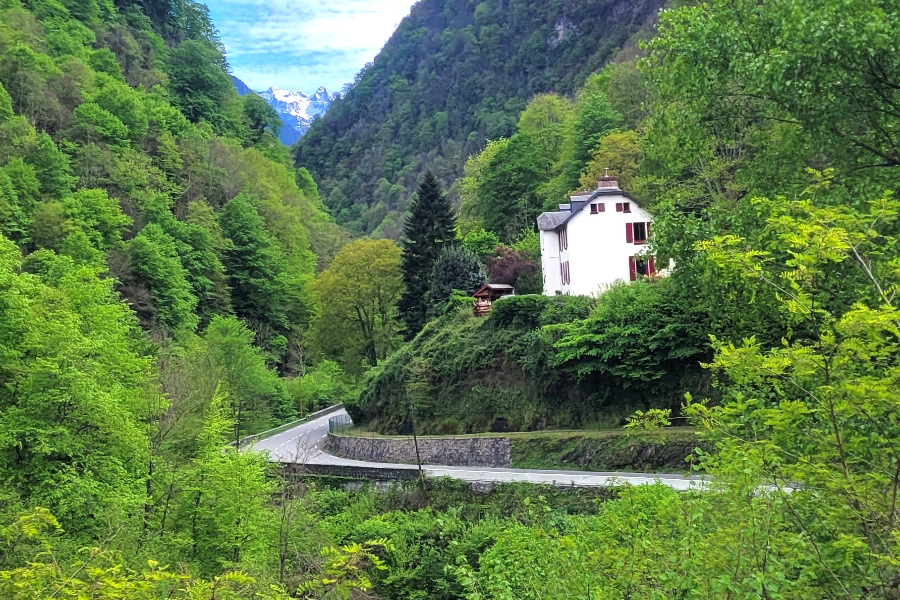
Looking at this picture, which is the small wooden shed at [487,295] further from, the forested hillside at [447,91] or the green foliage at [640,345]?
the forested hillside at [447,91]

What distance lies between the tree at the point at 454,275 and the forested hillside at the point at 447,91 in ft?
178

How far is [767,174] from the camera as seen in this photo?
929 centimetres

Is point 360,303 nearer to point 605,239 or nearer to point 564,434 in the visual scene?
point 605,239

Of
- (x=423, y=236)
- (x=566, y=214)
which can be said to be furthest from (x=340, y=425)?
(x=566, y=214)

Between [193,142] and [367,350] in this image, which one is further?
[193,142]

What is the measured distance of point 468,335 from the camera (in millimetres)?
32562

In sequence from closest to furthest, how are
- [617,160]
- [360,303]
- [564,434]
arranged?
[564,434], [617,160], [360,303]

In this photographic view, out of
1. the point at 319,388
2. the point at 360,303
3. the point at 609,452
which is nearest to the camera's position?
the point at 609,452

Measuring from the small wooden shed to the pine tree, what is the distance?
294 inches

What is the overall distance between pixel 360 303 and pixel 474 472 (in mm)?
24343

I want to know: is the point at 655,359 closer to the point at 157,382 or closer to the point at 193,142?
the point at 157,382

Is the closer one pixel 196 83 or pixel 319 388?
pixel 319 388

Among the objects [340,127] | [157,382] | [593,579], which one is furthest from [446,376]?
[340,127]

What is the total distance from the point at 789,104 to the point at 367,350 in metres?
43.7
